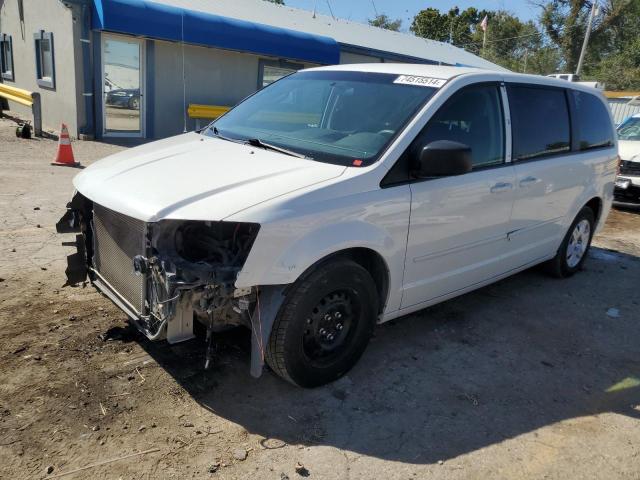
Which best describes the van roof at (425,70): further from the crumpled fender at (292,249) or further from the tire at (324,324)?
the tire at (324,324)

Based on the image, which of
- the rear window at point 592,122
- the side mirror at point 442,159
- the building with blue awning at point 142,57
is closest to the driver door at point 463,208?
the side mirror at point 442,159

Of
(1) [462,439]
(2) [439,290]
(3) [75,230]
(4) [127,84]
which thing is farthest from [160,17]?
(1) [462,439]

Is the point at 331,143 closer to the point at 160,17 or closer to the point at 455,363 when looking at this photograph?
the point at 455,363

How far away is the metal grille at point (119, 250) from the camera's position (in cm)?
311

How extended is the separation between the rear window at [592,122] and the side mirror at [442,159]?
2594mm

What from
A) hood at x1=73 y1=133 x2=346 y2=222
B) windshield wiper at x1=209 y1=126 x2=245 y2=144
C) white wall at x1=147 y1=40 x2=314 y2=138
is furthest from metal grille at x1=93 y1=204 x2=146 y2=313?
white wall at x1=147 y1=40 x2=314 y2=138

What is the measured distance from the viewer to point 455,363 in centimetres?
399

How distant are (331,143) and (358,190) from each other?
0.55 m

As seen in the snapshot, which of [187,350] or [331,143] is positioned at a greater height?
[331,143]

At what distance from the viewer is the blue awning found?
11.9 m

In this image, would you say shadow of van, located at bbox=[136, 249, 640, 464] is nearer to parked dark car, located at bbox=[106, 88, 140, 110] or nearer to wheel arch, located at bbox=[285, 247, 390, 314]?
wheel arch, located at bbox=[285, 247, 390, 314]

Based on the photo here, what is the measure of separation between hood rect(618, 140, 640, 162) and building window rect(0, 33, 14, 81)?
17.2 m

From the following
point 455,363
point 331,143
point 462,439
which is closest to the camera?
point 462,439

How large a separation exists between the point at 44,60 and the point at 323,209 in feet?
48.1
